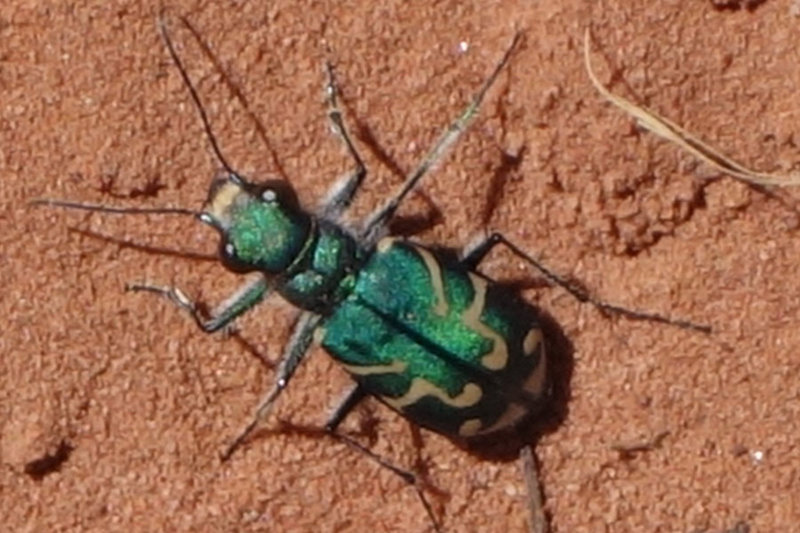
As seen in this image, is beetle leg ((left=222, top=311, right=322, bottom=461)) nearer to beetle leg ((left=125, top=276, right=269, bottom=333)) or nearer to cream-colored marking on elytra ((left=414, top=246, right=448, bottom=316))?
beetle leg ((left=125, top=276, right=269, bottom=333))

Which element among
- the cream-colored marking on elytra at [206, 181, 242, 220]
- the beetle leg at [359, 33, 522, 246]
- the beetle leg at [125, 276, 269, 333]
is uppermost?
the cream-colored marking on elytra at [206, 181, 242, 220]

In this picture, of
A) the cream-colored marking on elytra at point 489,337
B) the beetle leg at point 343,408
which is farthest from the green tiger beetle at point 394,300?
the beetle leg at point 343,408

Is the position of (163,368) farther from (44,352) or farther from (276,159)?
(276,159)

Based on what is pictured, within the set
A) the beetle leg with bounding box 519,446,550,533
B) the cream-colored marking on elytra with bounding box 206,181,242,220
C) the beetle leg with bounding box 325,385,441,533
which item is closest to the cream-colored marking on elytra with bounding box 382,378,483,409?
the beetle leg with bounding box 325,385,441,533

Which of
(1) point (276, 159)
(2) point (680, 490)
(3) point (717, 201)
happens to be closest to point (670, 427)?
(2) point (680, 490)

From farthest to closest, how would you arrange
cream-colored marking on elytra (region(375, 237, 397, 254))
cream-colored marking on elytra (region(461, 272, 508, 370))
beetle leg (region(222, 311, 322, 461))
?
1. beetle leg (region(222, 311, 322, 461))
2. cream-colored marking on elytra (region(375, 237, 397, 254))
3. cream-colored marking on elytra (region(461, 272, 508, 370))

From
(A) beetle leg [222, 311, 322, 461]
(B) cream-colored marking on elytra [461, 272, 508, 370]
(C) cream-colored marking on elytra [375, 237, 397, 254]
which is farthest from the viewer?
(A) beetle leg [222, 311, 322, 461]

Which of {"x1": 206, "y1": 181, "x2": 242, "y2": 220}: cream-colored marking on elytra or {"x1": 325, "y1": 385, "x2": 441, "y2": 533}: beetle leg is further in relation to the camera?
{"x1": 325, "y1": 385, "x2": 441, "y2": 533}: beetle leg

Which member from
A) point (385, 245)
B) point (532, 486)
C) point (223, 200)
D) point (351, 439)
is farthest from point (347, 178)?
point (532, 486)
